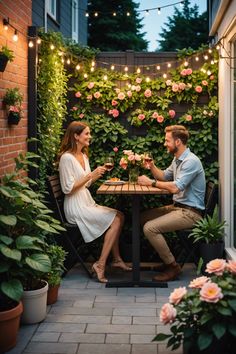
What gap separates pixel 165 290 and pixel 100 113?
224 cm

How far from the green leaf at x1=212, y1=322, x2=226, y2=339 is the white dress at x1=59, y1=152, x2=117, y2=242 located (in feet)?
8.54

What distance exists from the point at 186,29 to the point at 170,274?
2087cm

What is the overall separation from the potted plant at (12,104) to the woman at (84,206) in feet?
3.33

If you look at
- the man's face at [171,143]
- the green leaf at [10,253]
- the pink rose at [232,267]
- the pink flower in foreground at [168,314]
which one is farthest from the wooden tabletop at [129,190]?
the pink flower in foreground at [168,314]

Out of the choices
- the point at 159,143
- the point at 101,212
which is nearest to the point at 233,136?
the point at 159,143

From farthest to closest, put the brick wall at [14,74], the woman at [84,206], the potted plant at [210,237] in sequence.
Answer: the woman at [84,206]
the potted plant at [210,237]
the brick wall at [14,74]

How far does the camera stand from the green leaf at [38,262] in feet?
12.5

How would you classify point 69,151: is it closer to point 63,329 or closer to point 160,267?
point 160,267

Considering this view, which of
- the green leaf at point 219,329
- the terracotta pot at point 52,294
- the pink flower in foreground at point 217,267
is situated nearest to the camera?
the green leaf at point 219,329

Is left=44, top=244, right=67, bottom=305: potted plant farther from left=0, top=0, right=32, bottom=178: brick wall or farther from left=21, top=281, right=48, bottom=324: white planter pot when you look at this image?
left=0, top=0, right=32, bottom=178: brick wall

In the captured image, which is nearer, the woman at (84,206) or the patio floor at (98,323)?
the patio floor at (98,323)

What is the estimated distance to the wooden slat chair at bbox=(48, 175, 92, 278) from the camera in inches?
222

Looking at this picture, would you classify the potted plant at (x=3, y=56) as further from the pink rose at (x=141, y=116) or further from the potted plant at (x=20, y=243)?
the pink rose at (x=141, y=116)

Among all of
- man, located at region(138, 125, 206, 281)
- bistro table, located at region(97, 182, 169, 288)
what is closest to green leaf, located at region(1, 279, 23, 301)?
bistro table, located at region(97, 182, 169, 288)
